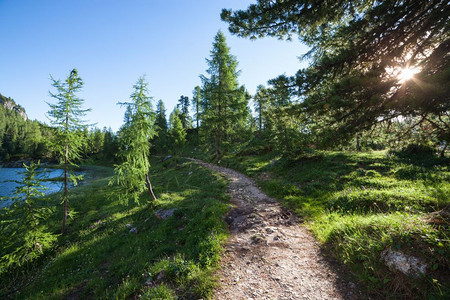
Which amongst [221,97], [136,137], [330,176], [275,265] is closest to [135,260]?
[275,265]

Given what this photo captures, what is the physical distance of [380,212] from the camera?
6.36 m

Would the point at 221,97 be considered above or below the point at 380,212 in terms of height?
above

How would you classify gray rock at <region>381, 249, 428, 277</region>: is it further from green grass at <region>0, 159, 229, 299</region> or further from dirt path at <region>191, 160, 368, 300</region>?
green grass at <region>0, 159, 229, 299</region>

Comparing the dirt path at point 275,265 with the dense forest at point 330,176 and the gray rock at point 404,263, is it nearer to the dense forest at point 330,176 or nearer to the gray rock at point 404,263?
the dense forest at point 330,176

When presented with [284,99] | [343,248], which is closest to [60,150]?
[284,99]

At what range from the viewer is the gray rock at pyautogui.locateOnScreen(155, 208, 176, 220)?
11.1m

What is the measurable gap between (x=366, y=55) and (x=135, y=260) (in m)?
12.5

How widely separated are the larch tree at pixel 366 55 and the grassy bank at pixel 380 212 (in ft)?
9.05

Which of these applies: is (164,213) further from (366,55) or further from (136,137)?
(366,55)

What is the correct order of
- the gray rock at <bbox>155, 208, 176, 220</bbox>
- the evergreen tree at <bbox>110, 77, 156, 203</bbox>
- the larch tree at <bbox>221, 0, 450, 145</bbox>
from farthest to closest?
the evergreen tree at <bbox>110, 77, 156, 203</bbox> < the gray rock at <bbox>155, 208, 176, 220</bbox> < the larch tree at <bbox>221, 0, 450, 145</bbox>

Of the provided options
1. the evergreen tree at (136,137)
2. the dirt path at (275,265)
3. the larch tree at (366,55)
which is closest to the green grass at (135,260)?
the dirt path at (275,265)

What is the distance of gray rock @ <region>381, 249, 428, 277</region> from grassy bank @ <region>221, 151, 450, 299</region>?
73mm

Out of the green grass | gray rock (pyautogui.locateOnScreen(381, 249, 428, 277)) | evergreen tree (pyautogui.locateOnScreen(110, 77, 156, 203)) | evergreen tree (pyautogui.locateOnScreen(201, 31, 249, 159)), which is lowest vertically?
the green grass

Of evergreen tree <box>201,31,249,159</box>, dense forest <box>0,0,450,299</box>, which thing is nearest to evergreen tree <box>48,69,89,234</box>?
dense forest <box>0,0,450,299</box>
